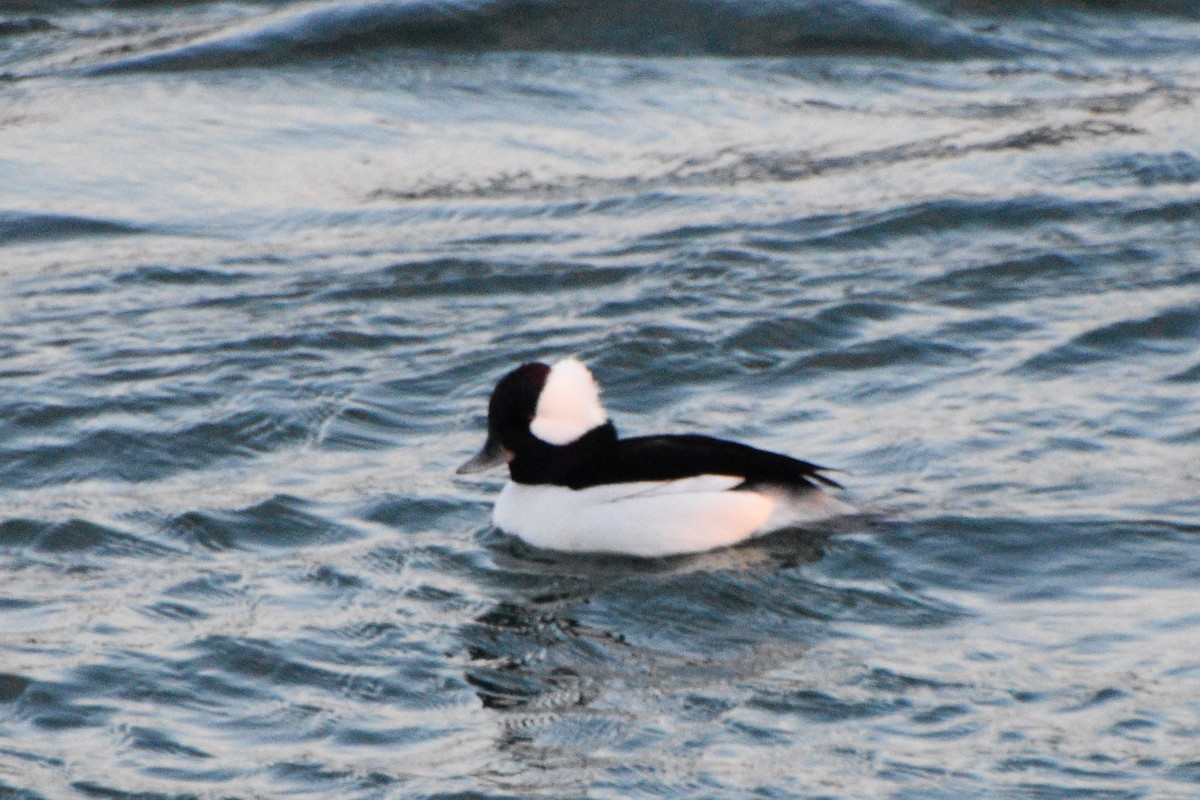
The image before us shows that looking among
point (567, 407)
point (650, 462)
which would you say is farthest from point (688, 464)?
point (567, 407)

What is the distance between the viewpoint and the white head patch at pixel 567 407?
316 inches

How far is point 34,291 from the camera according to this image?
35.7 ft

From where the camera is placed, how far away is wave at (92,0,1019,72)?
14711 mm

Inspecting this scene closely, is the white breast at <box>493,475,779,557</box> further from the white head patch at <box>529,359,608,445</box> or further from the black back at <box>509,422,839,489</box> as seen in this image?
the white head patch at <box>529,359,608,445</box>

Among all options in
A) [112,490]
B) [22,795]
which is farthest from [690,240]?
[22,795]

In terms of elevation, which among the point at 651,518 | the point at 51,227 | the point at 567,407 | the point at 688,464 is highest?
the point at 51,227

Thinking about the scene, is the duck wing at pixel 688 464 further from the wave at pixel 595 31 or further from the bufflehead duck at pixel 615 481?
the wave at pixel 595 31

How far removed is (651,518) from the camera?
25.8ft

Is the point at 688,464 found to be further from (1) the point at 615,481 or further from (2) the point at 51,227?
(2) the point at 51,227

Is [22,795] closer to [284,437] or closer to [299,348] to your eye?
[284,437]

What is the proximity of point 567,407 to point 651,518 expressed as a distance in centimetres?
56

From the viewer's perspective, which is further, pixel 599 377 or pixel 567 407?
pixel 599 377

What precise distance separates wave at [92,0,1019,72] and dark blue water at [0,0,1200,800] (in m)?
0.04

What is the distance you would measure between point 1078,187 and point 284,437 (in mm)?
5359
